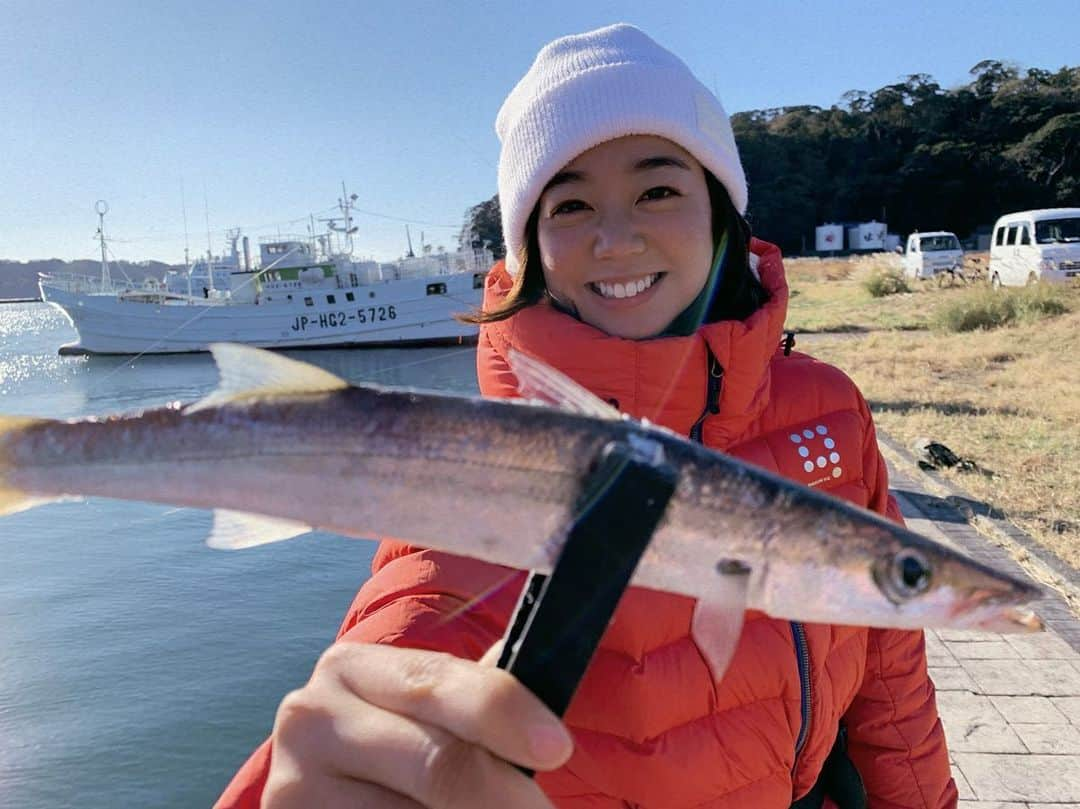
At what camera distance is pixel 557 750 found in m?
1.17

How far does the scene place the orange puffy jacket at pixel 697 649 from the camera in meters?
1.98

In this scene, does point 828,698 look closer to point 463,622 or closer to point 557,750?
point 463,622

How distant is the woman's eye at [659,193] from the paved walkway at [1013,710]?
11.6 ft

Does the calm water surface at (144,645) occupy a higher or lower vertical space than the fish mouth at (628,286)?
lower

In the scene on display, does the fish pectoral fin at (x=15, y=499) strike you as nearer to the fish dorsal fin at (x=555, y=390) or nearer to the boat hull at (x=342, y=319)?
the fish dorsal fin at (x=555, y=390)

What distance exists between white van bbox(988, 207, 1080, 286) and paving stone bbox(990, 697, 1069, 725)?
74.2 feet

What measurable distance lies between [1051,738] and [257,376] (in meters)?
4.95

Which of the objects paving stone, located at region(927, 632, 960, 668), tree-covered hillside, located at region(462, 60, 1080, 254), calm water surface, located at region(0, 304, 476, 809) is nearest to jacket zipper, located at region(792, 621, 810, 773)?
paving stone, located at region(927, 632, 960, 668)

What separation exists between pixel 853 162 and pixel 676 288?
99379mm

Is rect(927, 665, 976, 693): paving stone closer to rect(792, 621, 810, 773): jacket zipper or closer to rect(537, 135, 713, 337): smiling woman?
rect(792, 621, 810, 773): jacket zipper

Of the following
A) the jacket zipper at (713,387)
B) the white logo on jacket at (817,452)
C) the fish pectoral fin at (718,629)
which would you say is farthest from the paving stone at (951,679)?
the fish pectoral fin at (718,629)

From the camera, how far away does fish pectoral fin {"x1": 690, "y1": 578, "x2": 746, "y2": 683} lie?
1.17 metres

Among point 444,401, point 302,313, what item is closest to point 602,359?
point 444,401

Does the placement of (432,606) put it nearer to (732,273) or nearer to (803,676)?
(803,676)
